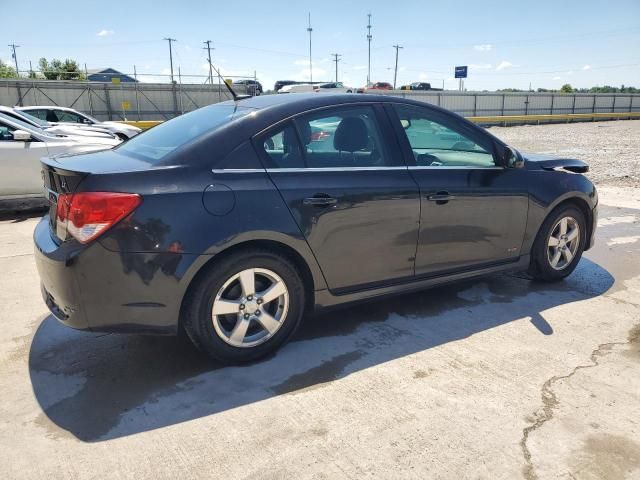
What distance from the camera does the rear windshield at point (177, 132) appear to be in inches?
127

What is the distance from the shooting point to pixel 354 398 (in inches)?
114

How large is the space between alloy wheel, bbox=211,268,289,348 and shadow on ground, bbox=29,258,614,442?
0.20 metres

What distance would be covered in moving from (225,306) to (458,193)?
190cm

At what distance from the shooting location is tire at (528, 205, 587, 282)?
14.7ft

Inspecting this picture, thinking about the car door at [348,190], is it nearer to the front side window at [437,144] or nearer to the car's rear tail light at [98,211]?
the front side window at [437,144]

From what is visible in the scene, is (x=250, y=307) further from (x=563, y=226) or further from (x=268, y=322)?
(x=563, y=226)

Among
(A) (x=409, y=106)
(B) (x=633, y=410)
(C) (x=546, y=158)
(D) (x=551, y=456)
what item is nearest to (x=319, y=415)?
(D) (x=551, y=456)

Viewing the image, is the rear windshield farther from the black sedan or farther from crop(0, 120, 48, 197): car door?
crop(0, 120, 48, 197): car door

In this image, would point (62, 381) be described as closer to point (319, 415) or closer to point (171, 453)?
point (171, 453)

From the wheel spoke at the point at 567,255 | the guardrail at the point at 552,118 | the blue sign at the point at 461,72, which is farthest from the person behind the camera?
the blue sign at the point at 461,72

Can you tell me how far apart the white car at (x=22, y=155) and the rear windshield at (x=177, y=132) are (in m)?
4.26

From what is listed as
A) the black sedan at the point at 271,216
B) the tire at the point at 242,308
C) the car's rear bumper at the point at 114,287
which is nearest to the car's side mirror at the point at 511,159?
the black sedan at the point at 271,216

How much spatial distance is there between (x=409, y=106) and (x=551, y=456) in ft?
8.01

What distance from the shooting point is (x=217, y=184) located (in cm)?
297
